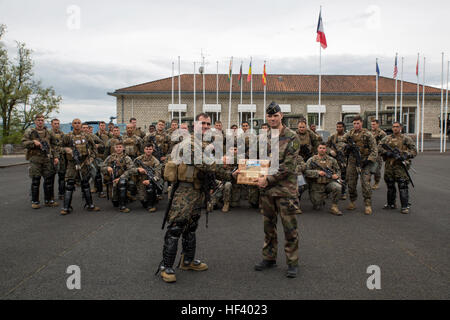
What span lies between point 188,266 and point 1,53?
29816 mm

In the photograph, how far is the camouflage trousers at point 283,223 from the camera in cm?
453

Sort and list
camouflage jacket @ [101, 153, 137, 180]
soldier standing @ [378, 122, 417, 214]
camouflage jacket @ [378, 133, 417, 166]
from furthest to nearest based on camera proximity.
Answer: camouflage jacket @ [101, 153, 137, 180] < camouflage jacket @ [378, 133, 417, 166] < soldier standing @ [378, 122, 417, 214]

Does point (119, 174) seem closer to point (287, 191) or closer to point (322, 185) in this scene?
point (322, 185)

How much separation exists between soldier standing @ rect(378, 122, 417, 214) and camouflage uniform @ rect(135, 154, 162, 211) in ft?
18.3

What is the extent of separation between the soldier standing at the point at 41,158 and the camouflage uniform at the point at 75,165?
83 centimetres

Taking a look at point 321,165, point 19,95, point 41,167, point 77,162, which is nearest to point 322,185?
point 321,165

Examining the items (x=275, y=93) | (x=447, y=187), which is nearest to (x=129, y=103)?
(x=275, y=93)

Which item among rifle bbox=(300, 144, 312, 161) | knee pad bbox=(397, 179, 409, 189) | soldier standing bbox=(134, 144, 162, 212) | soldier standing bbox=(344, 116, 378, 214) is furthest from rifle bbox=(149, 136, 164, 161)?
knee pad bbox=(397, 179, 409, 189)

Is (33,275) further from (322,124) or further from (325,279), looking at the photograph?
(322,124)

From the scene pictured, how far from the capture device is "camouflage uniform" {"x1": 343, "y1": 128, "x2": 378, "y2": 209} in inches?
317

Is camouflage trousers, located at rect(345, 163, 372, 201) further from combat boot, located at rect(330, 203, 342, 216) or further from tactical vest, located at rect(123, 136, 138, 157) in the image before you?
tactical vest, located at rect(123, 136, 138, 157)

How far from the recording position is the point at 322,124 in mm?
37906

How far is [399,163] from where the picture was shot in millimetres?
8250
